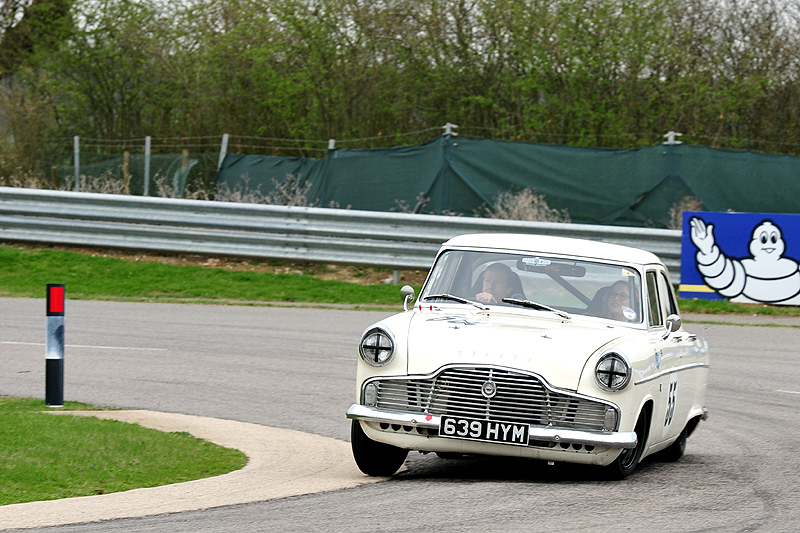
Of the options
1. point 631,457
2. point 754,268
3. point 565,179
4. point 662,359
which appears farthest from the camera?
point 565,179

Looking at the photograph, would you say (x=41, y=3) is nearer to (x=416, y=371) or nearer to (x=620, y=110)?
(x=620, y=110)

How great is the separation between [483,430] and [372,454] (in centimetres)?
80

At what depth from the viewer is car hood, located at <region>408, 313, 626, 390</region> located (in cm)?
644

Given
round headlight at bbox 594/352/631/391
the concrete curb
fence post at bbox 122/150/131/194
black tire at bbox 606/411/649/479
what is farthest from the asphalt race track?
fence post at bbox 122/150/131/194

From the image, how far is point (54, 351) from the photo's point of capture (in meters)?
9.03

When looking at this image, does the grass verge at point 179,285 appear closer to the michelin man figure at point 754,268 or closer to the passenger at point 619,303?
the michelin man figure at point 754,268

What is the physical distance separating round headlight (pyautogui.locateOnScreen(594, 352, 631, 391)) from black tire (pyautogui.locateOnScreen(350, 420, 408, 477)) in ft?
4.24

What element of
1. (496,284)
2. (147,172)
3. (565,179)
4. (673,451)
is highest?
(565,179)

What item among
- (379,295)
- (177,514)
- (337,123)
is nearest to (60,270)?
(379,295)

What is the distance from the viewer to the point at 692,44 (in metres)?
25.4

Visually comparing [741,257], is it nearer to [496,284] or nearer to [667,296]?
[667,296]

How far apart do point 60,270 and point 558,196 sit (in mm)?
8717

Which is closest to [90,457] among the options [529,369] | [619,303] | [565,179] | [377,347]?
[377,347]

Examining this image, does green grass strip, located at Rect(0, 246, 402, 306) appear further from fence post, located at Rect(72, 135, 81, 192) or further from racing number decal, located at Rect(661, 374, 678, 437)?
racing number decal, located at Rect(661, 374, 678, 437)
